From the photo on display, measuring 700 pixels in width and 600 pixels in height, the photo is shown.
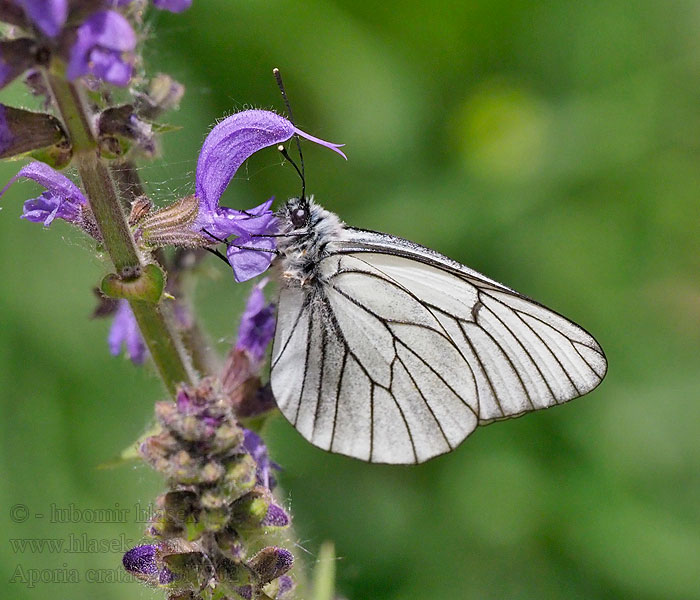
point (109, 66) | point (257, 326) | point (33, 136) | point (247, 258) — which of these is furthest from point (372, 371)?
point (109, 66)

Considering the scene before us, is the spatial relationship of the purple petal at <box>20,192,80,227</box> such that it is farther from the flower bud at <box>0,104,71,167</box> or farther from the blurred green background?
the blurred green background

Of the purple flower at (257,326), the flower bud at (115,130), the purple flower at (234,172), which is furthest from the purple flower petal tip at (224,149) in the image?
the purple flower at (257,326)

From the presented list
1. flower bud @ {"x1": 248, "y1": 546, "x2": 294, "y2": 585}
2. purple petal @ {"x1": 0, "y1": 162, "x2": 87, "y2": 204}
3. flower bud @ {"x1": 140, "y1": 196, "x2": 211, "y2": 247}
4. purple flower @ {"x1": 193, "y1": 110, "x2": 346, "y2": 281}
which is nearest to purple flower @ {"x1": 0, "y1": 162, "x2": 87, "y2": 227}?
purple petal @ {"x1": 0, "y1": 162, "x2": 87, "y2": 204}

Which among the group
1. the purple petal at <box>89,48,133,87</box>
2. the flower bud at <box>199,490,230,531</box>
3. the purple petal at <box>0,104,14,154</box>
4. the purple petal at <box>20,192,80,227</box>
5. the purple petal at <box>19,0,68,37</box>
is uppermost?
the purple petal at <box>20,192,80,227</box>

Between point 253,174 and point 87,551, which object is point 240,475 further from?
point 253,174

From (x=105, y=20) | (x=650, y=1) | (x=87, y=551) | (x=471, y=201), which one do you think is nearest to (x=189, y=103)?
(x=471, y=201)

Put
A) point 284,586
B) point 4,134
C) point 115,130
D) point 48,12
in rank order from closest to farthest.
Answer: point 48,12
point 4,134
point 115,130
point 284,586

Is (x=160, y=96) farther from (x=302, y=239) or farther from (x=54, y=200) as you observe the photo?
(x=302, y=239)
